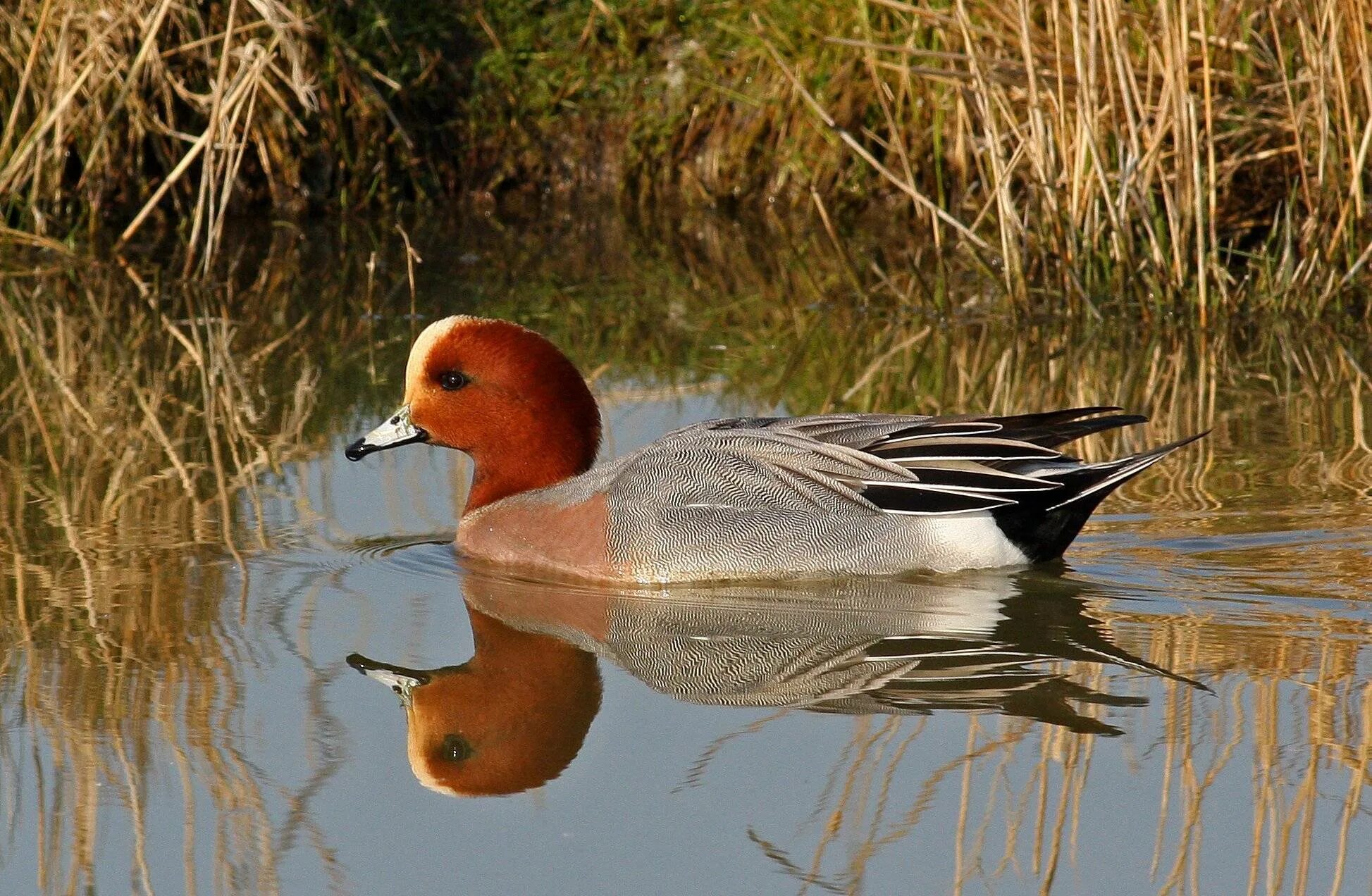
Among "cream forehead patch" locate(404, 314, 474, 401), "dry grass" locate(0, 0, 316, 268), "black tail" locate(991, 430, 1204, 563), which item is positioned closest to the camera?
"black tail" locate(991, 430, 1204, 563)

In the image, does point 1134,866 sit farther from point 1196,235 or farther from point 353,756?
point 1196,235

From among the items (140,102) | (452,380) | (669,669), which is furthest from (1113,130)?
(140,102)

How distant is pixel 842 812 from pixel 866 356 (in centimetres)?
417

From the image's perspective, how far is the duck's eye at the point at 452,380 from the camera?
515 centimetres

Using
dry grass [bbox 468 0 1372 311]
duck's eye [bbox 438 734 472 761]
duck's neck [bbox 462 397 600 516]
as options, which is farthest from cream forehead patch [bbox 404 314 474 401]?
dry grass [bbox 468 0 1372 311]

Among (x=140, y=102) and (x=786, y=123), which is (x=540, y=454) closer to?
(x=140, y=102)

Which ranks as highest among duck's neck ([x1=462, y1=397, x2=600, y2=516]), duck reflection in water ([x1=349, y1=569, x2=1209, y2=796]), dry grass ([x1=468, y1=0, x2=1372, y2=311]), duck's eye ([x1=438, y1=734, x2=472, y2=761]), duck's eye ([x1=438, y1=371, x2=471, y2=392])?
dry grass ([x1=468, y1=0, x2=1372, y2=311])

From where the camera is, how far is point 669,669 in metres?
4.11

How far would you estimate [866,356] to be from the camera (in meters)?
7.28

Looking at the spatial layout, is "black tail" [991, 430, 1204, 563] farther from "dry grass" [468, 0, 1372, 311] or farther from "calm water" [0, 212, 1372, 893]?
"dry grass" [468, 0, 1372, 311]

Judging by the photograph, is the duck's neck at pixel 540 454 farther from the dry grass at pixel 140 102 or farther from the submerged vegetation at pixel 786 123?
the dry grass at pixel 140 102

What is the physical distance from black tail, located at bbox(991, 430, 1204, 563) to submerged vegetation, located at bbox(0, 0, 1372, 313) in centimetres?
248

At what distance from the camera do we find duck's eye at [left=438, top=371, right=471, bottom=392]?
203 inches

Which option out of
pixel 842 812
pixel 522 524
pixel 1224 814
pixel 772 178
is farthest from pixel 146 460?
pixel 772 178
